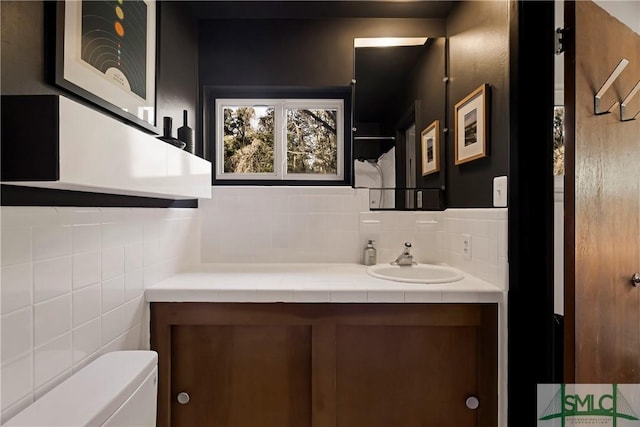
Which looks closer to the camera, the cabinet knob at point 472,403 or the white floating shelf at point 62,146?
the white floating shelf at point 62,146

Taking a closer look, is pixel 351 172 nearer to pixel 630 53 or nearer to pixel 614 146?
pixel 614 146

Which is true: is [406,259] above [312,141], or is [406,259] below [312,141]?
below

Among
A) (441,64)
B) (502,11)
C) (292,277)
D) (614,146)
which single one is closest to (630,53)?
(614,146)

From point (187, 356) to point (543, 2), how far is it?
6.43 ft

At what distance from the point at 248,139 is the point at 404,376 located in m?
1.57

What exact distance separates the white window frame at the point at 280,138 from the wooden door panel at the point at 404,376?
1025mm

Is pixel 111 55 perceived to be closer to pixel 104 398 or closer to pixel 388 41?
pixel 104 398

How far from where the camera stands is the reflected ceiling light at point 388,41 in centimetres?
184

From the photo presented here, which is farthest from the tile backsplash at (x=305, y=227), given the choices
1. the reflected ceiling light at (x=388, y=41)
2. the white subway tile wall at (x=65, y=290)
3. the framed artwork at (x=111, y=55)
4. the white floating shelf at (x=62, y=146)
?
the white floating shelf at (x=62, y=146)

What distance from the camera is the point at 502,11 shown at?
125cm

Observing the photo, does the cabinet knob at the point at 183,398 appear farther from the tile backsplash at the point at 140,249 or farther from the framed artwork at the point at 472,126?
the framed artwork at the point at 472,126

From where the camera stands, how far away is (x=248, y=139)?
198 cm

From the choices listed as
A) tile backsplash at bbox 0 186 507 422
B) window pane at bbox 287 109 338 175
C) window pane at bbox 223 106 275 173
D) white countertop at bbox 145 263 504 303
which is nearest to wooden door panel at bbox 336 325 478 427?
white countertop at bbox 145 263 504 303

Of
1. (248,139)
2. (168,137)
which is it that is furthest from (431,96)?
(168,137)
